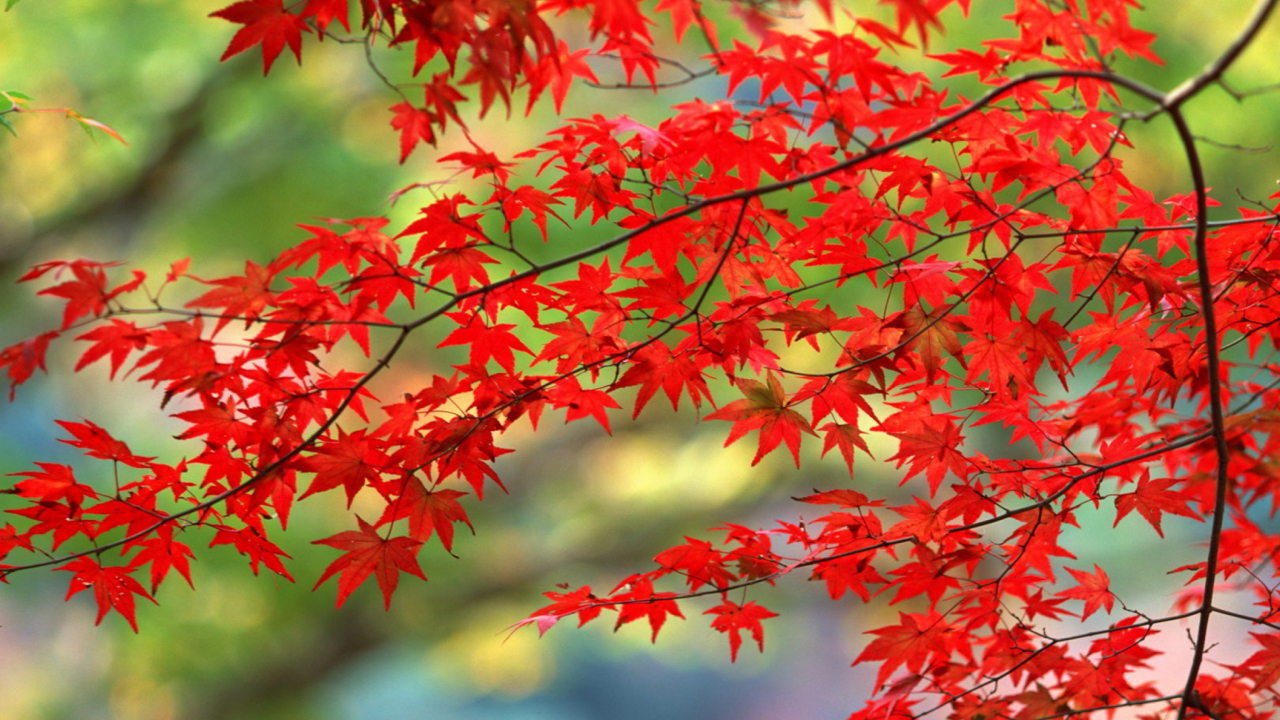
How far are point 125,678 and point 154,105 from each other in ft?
7.92

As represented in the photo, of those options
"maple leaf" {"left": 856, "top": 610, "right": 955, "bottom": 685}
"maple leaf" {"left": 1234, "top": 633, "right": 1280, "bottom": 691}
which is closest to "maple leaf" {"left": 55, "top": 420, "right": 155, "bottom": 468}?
"maple leaf" {"left": 856, "top": 610, "right": 955, "bottom": 685}

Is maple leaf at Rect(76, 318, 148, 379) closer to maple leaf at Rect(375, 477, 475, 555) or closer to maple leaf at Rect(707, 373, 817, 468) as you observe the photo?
maple leaf at Rect(375, 477, 475, 555)

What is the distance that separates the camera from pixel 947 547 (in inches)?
51.0

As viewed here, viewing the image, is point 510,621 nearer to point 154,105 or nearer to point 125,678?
point 125,678

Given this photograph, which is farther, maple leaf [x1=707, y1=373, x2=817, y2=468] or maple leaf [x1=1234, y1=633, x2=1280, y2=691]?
maple leaf [x1=1234, y1=633, x2=1280, y2=691]

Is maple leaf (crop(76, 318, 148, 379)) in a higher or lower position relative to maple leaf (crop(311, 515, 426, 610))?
higher

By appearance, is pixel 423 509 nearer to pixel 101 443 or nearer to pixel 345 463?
pixel 345 463

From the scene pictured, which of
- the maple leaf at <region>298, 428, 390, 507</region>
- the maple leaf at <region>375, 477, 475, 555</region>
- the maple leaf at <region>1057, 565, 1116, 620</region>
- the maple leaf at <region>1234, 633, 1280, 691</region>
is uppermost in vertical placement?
the maple leaf at <region>298, 428, 390, 507</region>

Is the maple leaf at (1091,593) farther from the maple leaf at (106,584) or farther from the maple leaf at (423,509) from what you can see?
the maple leaf at (106,584)

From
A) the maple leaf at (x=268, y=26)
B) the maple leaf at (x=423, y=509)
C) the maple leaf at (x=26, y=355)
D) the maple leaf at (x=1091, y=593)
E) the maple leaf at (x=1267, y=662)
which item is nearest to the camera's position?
the maple leaf at (x=26, y=355)

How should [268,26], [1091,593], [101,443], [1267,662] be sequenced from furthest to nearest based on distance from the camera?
[1091,593]
[1267,662]
[101,443]
[268,26]

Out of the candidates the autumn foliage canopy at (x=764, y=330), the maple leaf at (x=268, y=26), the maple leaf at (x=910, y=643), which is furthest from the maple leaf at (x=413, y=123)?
the maple leaf at (x=910, y=643)

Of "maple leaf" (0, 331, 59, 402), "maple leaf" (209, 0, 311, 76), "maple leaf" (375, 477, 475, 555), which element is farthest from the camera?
"maple leaf" (375, 477, 475, 555)

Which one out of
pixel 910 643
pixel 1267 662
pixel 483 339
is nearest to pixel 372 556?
pixel 483 339
